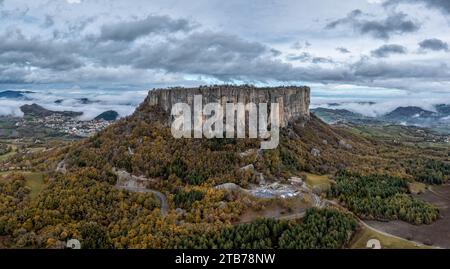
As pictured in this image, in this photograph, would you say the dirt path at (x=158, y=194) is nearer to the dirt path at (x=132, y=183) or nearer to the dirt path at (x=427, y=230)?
the dirt path at (x=132, y=183)

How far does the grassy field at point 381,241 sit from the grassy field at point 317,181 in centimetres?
3313

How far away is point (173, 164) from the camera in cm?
14338

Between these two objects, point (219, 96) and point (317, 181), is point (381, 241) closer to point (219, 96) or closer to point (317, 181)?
point (317, 181)

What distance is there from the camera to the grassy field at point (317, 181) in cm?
13845

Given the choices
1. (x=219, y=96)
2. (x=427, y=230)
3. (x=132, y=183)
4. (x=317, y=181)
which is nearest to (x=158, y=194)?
(x=132, y=183)

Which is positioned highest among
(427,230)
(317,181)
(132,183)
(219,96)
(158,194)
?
(219,96)

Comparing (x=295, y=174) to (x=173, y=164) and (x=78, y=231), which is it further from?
(x=78, y=231)

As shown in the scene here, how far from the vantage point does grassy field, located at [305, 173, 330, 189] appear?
13845cm

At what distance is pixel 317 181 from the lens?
14350cm

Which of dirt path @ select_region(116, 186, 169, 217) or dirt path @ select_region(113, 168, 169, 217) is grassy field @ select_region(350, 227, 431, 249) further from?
dirt path @ select_region(113, 168, 169, 217)

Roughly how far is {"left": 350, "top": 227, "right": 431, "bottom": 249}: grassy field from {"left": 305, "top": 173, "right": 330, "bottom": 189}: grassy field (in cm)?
3313

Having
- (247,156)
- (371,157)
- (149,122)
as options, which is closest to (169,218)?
(247,156)

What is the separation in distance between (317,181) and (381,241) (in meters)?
46.1

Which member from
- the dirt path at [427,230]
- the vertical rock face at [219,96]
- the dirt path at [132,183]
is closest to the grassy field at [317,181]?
the dirt path at [427,230]
